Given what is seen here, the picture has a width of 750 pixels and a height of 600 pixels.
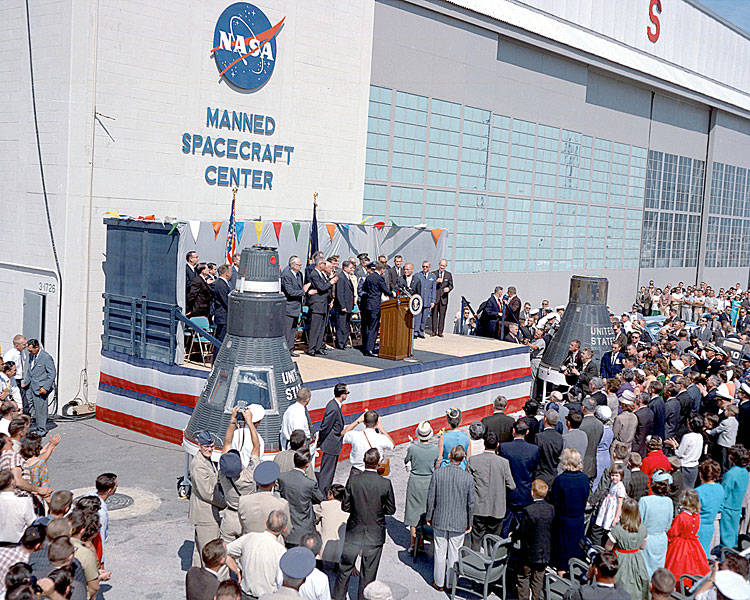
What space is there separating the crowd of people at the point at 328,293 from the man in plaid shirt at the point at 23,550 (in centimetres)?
735

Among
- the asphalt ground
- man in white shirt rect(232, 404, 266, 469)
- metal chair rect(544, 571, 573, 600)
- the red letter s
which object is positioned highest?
the red letter s

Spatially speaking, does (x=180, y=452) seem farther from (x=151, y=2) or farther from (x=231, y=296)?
(x=151, y=2)

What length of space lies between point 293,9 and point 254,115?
8.90 ft

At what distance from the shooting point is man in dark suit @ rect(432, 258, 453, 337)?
57.8 feet

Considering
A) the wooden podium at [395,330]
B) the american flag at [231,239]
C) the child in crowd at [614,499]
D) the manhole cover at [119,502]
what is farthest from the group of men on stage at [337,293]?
the child in crowd at [614,499]

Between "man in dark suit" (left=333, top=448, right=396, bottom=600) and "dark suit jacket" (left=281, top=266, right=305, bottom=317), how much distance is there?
21.3 ft

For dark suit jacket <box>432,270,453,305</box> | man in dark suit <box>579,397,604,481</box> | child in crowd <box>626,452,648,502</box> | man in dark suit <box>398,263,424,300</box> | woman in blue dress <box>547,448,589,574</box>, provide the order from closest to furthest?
woman in blue dress <box>547,448,589,574</box> < child in crowd <box>626,452,648,502</box> < man in dark suit <box>579,397,604,481</box> < man in dark suit <box>398,263,424,300</box> < dark suit jacket <box>432,270,453,305</box>

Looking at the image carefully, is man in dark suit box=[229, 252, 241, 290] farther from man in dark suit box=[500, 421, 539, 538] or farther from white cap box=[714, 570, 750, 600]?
white cap box=[714, 570, 750, 600]

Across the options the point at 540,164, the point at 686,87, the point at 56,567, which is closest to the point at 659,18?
the point at 686,87

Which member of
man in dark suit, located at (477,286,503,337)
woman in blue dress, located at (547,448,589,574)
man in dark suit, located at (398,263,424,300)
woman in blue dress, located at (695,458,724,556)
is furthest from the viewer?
man in dark suit, located at (477,286,503,337)

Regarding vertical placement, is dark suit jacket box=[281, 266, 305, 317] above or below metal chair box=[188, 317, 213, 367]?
above

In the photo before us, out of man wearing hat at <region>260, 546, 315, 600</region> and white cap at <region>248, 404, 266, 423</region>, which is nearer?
man wearing hat at <region>260, 546, 315, 600</region>

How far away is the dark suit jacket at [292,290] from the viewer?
13.6 meters

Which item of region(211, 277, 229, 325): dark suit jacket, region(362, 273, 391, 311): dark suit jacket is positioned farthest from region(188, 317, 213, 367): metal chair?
region(362, 273, 391, 311): dark suit jacket
